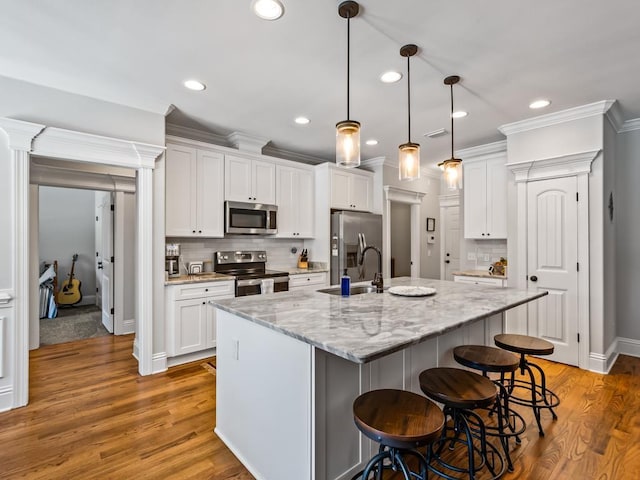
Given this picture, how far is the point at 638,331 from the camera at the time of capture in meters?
3.73

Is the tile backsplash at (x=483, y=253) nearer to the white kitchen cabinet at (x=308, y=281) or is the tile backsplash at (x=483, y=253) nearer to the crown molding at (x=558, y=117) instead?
the crown molding at (x=558, y=117)

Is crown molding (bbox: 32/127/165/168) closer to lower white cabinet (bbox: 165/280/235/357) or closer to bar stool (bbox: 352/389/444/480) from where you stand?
lower white cabinet (bbox: 165/280/235/357)

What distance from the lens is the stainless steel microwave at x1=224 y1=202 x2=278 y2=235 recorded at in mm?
4036

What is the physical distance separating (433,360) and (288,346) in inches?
45.7

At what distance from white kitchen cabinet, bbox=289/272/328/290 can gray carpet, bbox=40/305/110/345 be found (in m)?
2.69

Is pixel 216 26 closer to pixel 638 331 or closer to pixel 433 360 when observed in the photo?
pixel 433 360

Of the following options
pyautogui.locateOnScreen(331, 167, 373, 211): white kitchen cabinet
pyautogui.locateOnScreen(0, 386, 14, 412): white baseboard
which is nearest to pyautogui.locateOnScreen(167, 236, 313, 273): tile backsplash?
pyautogui.locateOnScreen(331, 167, 373, 211): white kitchen cabinet

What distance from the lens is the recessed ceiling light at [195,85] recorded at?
110 inches

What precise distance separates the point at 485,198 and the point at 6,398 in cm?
524

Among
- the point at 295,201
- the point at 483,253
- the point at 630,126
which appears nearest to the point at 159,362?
the point at 295,201

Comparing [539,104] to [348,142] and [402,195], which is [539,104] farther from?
[402,195]

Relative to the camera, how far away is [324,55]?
239 cm

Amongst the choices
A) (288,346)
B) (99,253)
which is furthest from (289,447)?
(99,253)

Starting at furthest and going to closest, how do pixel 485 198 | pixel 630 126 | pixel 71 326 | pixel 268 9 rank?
pixel 71 326 < pixel 485 198 < pixel 630 126 < pixel 268 9
